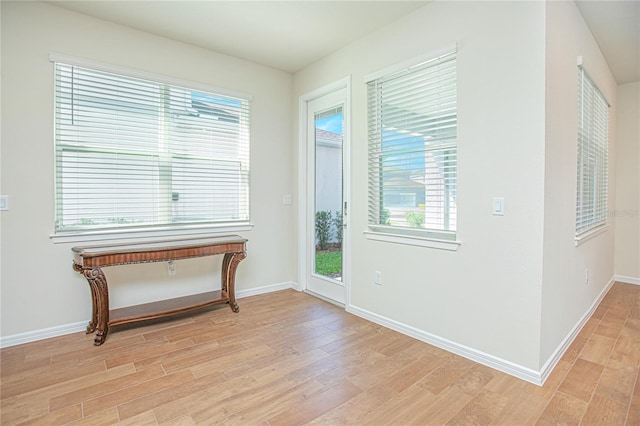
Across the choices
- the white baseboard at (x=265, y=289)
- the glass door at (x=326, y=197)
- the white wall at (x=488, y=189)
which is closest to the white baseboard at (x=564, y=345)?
the white wall at (x=488, y=189)

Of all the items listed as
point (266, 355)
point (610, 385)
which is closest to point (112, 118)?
point (266, 355)

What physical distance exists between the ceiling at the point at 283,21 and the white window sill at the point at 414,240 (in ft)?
6.19

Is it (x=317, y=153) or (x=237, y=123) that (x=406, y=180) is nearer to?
(x=317, y=153)

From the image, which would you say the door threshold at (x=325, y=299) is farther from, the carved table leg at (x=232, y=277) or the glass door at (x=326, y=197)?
the carved table leg at (x=232, y=277)

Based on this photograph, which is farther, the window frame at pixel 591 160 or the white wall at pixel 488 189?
the window frame at pixel 591 160

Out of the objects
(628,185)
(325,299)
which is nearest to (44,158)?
(325,299)

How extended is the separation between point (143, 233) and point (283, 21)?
2.38m

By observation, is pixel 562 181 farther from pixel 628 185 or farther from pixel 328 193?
pixel 628 185

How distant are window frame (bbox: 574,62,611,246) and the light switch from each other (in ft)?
3.32

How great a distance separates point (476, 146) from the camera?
2.38 meters

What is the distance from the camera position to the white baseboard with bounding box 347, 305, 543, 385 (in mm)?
2146

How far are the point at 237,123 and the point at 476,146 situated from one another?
260 cm

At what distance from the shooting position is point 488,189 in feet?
7.64

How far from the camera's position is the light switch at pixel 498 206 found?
7.43 feet
